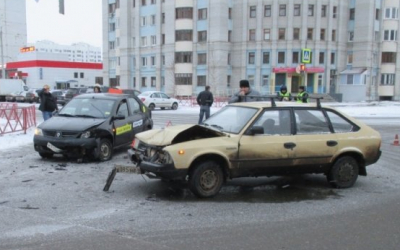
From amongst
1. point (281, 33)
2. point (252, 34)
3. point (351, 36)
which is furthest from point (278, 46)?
point (351, 36)

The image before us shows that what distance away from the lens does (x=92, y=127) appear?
9461 mm

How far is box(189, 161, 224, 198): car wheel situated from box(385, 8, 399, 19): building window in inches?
2285

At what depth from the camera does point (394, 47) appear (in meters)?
56.5

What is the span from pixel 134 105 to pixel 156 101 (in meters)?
21.1

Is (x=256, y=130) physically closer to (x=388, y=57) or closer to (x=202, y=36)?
(x=202, y=36)

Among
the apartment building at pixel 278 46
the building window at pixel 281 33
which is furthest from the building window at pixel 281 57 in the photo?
the building window at pixel 281 33

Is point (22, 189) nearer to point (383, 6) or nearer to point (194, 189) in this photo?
point (194, 189)

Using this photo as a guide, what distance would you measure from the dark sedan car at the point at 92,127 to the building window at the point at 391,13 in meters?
54.6

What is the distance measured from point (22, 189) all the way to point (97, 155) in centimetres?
251

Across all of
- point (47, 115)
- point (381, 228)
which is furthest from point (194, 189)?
point (47, 115)

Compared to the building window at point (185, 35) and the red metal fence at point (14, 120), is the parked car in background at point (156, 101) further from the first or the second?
the building window at point (185, 35)

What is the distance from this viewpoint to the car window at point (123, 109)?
10.7 metres

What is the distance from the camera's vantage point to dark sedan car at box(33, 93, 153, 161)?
9.31 metres

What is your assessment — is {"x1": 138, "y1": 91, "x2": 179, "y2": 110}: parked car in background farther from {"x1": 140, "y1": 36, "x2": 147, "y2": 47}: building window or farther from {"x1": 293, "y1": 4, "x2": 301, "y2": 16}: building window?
{"x1": 140, "y1": 36, "x2": 147, "y2": 47}: building window
